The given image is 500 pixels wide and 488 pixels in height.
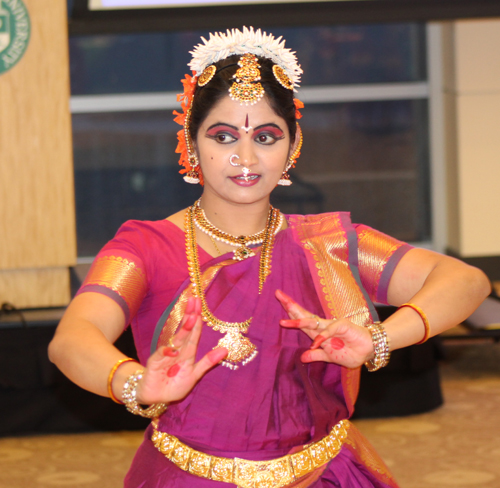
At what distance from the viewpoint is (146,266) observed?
4.53 ft

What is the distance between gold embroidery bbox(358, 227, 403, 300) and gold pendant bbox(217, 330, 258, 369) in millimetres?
300

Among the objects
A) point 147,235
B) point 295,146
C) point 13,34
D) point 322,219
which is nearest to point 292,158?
point 295,146

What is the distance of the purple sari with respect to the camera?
1.37 metres

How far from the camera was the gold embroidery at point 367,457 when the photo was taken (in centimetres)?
147

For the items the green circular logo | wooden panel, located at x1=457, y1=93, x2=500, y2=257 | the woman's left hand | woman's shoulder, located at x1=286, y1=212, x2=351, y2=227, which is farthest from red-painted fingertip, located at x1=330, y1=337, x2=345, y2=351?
wooden panel, located at x1=457, y1=93, x2=500, y2=257

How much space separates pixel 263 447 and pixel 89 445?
206cm

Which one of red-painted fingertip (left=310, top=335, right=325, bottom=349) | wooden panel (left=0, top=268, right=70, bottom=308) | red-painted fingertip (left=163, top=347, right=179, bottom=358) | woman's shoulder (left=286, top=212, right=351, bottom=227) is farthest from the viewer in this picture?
wooden panel (left=0, top=268, right=70, bottom=308)

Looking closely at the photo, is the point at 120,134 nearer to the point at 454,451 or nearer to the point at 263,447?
the point at 454,451

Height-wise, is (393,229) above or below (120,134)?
below

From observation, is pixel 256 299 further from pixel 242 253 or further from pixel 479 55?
pixel 479 55

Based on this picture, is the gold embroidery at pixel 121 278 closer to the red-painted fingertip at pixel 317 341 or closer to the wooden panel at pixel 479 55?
the red-painted fingertip at pixel 317 341

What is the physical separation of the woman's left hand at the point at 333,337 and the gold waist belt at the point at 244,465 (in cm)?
23

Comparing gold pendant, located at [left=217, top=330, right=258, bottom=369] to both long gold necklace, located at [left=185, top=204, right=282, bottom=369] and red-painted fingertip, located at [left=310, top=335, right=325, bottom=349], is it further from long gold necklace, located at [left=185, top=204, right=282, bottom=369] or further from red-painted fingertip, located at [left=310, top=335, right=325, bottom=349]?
red-painted fingertip, located at [left=310, top=335, right=325, bottom=349]

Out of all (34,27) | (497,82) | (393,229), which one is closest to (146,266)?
(34,27)
